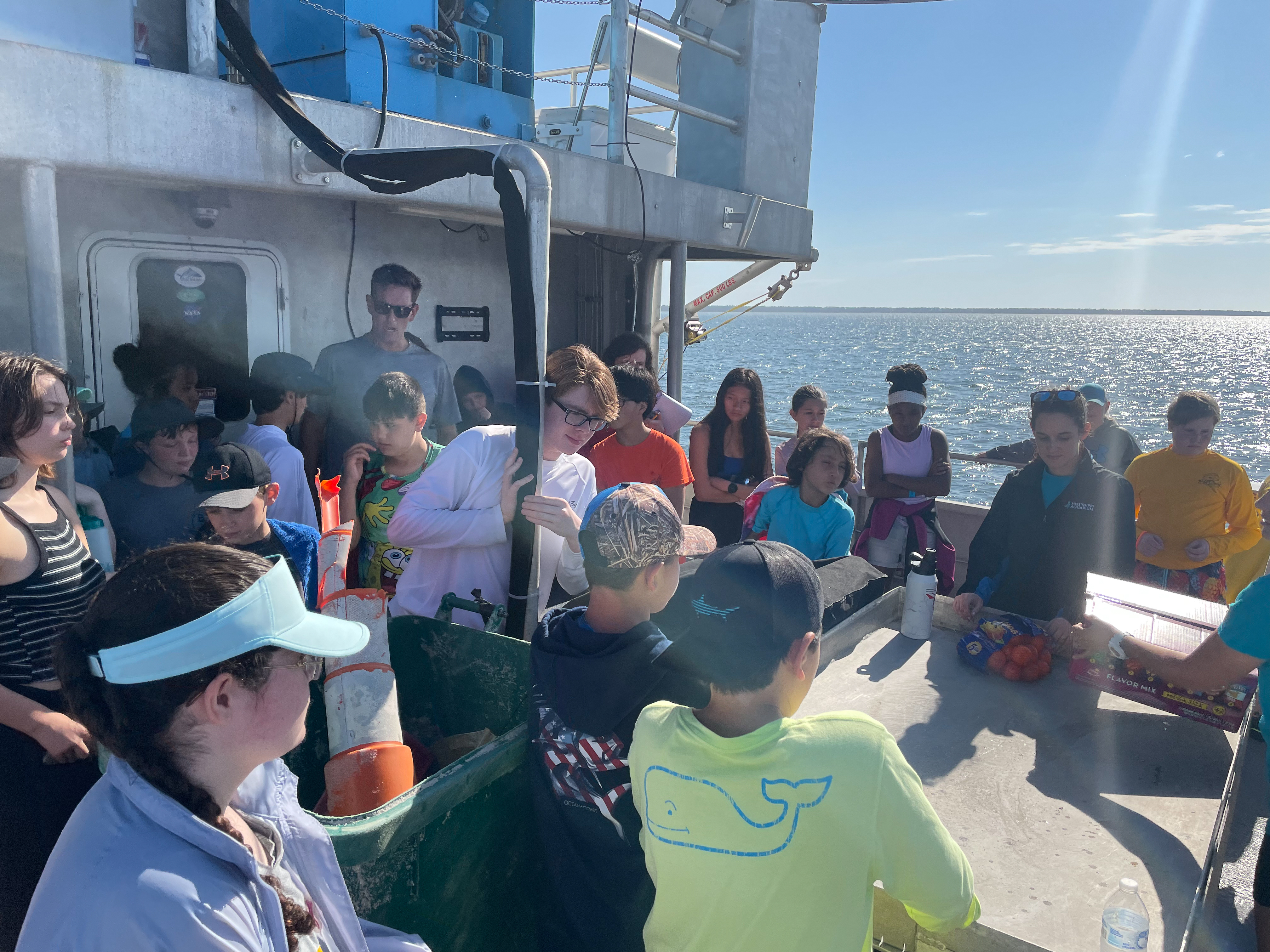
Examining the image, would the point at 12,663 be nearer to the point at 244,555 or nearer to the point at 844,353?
the point at 244,555

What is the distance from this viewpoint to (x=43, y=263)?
10.6 ft

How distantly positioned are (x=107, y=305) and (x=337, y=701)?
126 inches

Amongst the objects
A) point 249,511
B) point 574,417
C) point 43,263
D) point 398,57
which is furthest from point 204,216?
point 574,417

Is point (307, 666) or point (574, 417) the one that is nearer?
point (307, 666)

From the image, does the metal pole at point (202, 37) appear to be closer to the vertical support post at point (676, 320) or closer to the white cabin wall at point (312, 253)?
the white cabin wall at point (312, 253)

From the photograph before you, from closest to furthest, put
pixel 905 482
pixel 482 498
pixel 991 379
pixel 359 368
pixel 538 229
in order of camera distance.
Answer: pixel 538 229
pixel 482 498
pixel 359 368
pixel 905 482
pixel 991 379

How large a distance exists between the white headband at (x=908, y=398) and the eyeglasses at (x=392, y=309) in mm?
2963

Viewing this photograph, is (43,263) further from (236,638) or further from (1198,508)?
(1198,508)

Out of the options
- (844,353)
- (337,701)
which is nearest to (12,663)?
(337,701)

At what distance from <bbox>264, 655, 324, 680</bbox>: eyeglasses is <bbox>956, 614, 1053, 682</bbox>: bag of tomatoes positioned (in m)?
2.55

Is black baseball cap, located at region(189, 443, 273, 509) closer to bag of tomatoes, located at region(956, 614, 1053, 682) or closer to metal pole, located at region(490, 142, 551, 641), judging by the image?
metal pole, located at region(490, 142, 551, 641)

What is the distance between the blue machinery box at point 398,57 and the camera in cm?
536

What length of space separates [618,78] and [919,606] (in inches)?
150

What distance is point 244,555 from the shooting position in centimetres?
135
